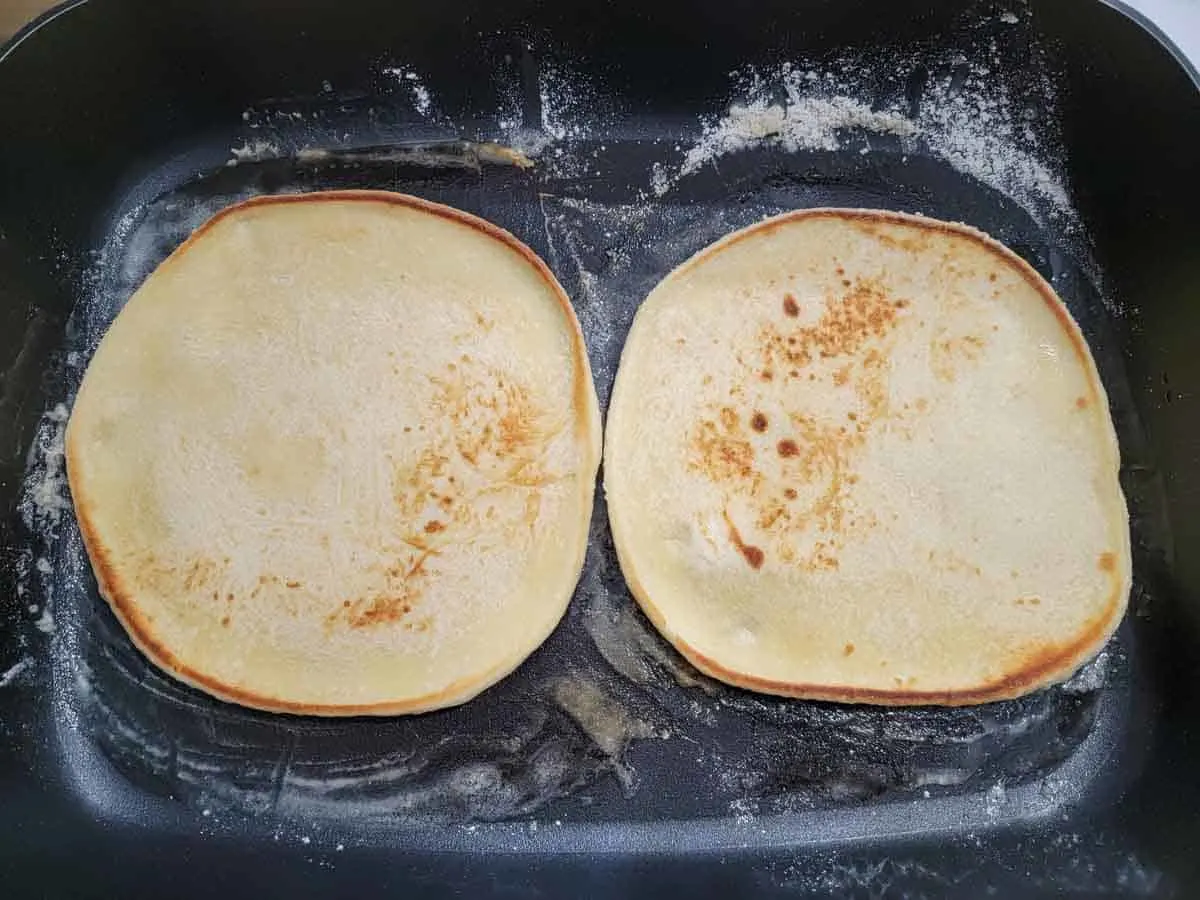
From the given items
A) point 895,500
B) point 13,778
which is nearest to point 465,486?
point 895,500

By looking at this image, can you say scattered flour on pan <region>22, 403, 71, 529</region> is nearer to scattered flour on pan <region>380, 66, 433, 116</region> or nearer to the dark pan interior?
the dark pan interior

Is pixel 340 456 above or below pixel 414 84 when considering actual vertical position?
below

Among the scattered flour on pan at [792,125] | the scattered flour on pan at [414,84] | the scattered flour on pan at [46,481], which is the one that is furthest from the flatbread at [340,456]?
the scattered flour on pan at [792,125]

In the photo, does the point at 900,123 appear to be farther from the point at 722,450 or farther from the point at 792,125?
the point at 722,450

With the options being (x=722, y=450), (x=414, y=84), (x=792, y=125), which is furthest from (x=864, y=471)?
(x=414, y=84)

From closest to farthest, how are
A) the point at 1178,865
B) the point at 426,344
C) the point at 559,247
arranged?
the point at 1178,865, the point at 426,344, the point at 559,247

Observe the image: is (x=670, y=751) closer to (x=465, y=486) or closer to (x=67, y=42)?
(x=465, y=486)

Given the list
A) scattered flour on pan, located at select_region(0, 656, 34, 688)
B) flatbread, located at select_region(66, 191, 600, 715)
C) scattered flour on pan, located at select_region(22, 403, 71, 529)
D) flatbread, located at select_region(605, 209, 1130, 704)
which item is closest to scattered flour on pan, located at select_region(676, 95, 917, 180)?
flatbread, located at select_region(605, 209, 1130, 704)
